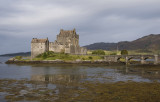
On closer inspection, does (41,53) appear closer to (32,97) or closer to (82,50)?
(82,50)

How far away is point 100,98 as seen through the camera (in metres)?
17.6

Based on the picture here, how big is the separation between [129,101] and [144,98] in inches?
79.8

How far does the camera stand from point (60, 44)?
93.0m

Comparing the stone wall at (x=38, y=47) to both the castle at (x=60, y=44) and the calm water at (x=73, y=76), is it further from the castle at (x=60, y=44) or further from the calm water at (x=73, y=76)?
the calm water at (x=73, y=76)

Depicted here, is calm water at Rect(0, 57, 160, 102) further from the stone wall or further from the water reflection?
the stone wall

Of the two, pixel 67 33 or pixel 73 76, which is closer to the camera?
pixel 73 76

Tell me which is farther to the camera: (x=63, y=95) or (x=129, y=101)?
(x=63, y=95)

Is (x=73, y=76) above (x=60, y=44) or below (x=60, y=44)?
below

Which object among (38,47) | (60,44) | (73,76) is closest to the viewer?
(73,76)

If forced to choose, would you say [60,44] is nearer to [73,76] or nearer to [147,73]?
[147,73]

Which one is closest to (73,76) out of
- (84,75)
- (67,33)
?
(84,75)

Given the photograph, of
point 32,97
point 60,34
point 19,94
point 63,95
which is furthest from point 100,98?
point 60,34

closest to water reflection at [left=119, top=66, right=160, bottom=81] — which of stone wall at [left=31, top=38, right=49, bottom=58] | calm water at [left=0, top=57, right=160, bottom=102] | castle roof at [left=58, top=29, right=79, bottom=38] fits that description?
calm water at [left=0, top=57, right=160, bottom=102]

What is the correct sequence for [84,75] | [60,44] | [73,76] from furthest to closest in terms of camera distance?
1. [60,44]
2. [84,75]
3. [73,76]
